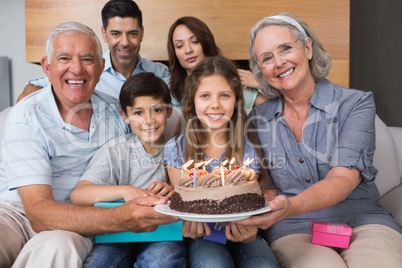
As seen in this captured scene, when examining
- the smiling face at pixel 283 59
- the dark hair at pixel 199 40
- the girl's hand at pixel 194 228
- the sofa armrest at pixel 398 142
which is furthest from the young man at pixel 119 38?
the sofa armrest at pixel 398 142

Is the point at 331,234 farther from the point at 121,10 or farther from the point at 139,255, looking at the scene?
the point at 121,10

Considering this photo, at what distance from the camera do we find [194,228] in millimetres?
1449

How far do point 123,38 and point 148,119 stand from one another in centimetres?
95

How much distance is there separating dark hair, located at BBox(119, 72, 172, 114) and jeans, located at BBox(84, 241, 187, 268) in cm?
75

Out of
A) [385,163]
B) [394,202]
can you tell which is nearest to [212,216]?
[394,202]

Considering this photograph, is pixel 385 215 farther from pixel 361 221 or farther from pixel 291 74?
pixel 291 74

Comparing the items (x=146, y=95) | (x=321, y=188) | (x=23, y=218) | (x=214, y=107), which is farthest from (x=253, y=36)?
(x=23, y=218)

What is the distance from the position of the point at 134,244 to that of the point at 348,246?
91cm

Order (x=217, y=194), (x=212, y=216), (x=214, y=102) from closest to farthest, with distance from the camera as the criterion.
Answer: (x=212, y=216) < (x=217, y=194) < (x=214, y=102)

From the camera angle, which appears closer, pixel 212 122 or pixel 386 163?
pixel 212 122

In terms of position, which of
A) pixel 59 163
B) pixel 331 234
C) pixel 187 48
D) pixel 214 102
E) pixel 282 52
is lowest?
pixel 331 234

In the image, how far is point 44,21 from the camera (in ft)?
10.6

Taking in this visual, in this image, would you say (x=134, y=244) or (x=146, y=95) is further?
(x=146, y=95)

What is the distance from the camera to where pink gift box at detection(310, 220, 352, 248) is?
5.00 feet
